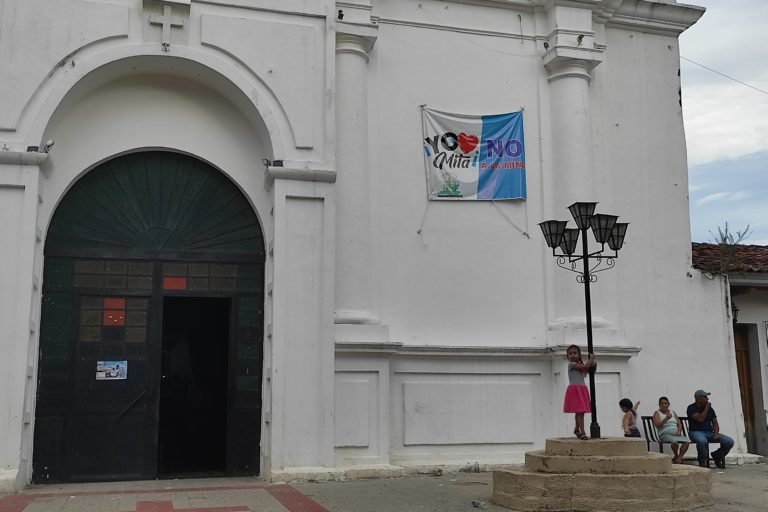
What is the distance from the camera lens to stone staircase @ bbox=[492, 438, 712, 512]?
941cm

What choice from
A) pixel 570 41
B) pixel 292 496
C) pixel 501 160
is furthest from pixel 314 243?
pixel 570 41

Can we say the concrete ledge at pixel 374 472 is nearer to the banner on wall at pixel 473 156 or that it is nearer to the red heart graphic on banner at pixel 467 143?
the banner on wall at pixel 473 156

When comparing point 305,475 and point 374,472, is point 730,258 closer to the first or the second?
point 374,472

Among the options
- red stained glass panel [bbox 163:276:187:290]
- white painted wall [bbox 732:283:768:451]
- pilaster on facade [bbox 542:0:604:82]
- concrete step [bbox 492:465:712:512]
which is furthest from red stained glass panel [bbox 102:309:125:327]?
white painted wall [bbox 732:283:768:451]

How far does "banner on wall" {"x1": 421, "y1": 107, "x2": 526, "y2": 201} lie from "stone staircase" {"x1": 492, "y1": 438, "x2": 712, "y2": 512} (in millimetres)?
5216

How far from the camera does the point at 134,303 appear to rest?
12.4 meters

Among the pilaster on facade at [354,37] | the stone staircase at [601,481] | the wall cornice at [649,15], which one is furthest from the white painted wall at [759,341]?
the pilaster on facade at [354,37]

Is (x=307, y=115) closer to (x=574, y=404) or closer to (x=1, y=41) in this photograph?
(x=1, y=41)

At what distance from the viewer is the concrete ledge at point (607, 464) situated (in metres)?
9.63

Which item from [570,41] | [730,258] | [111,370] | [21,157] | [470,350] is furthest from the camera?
[730,258]

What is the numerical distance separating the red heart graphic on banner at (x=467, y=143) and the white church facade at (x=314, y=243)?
2.07 feet

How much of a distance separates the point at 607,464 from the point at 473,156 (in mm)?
6134

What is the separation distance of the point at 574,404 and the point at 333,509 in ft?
11.1

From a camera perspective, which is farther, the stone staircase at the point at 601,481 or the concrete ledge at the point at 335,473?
the concrete ledge at the point at 335,473
